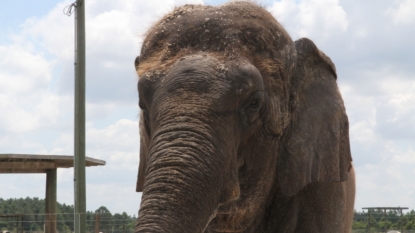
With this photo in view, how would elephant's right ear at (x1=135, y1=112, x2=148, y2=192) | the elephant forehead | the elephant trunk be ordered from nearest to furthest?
1. the elephant trunk
2. the elephant forehead
3. elephant's right ear at (x1=135, y1=112, x2=148, y2=192)

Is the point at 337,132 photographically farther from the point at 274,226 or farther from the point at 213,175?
the point at 213,175

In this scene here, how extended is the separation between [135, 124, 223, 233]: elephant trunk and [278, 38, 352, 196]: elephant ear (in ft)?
4.28

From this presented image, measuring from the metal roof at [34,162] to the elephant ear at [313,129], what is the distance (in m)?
12.1

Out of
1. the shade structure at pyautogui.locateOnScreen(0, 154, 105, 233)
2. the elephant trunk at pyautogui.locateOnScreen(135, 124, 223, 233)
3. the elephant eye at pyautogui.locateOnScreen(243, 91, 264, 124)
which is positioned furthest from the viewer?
the shade structure at pyautogui.locateOnScreen(0, 154, 105, 233)

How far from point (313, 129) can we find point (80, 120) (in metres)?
9.15

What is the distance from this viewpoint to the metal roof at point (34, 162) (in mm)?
18719

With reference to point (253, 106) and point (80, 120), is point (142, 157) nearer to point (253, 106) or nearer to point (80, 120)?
point (253, 106)

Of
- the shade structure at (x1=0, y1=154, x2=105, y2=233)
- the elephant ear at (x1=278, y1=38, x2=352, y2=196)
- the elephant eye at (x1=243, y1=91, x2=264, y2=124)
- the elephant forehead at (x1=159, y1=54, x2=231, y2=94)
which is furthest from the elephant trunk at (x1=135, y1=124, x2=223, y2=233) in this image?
the shade structure at (x1=0, y1=154, x2=105, y2=233)

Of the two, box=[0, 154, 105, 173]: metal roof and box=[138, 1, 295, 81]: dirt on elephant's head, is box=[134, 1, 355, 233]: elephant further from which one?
box=[0, 154, 105, 173]: metal roof

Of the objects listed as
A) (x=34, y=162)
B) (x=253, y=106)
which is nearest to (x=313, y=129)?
(x=253, y=106)

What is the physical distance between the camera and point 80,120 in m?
15.6

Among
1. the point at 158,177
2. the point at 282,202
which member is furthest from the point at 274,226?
the point at 158,177

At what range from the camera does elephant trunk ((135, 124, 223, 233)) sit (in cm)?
505

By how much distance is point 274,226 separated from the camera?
7.10 metres
